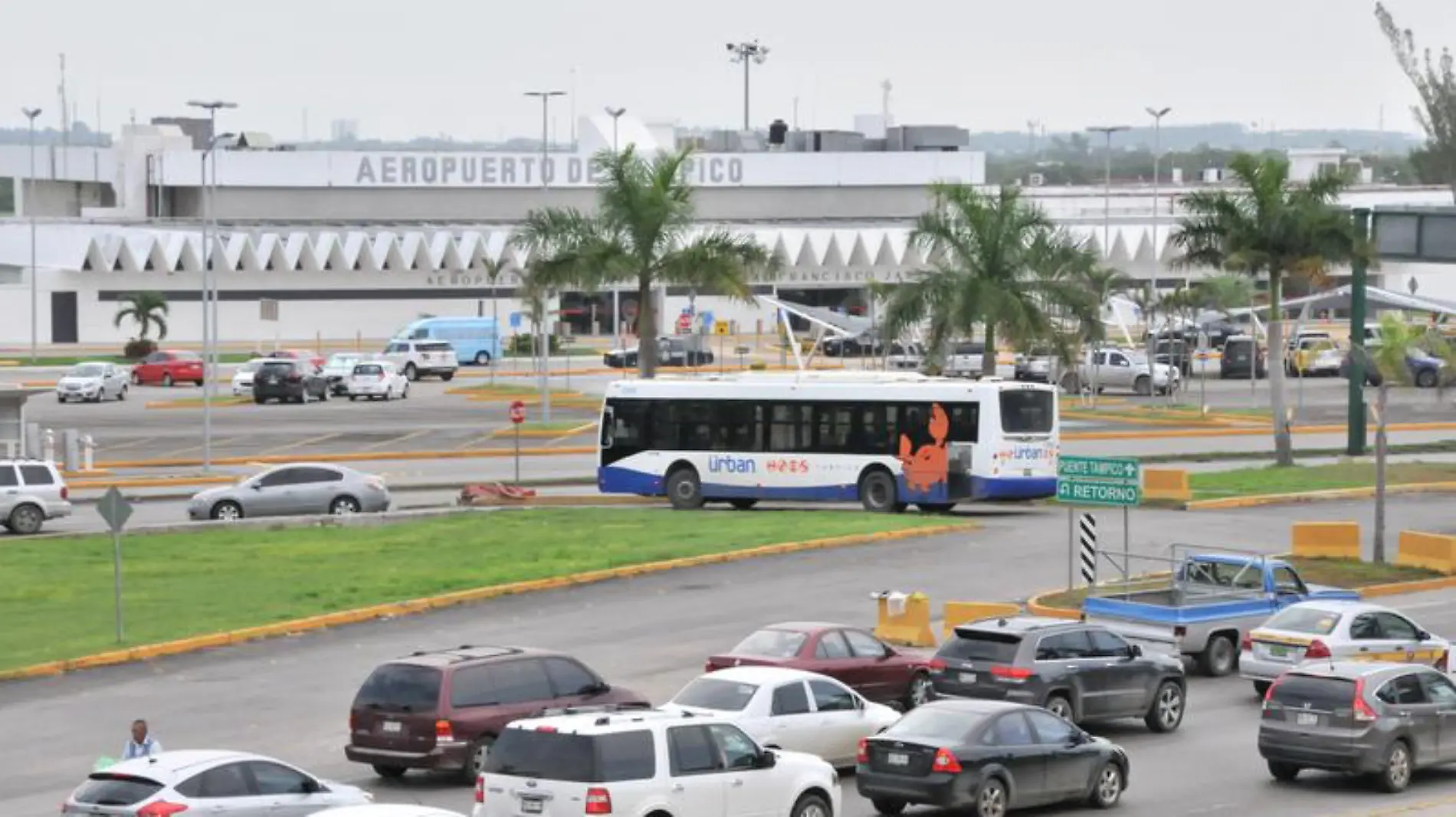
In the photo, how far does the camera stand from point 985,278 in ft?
204

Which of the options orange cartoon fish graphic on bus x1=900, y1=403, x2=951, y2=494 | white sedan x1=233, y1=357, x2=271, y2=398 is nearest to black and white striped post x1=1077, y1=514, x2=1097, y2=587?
orange cartoon fish graphic on bus x1=900, y1=403, x2=951, y2=494

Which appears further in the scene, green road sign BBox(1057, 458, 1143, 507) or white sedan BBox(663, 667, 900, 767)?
green road sign BBox(1057, 458, 1143, 507)

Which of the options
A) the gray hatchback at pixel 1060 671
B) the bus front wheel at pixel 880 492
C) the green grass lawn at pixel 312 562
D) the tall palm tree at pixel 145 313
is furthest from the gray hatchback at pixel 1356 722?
the tall palm tree at pixel 145 313

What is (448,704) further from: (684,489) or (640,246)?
(640,246)

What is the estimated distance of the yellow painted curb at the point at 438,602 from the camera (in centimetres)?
3112

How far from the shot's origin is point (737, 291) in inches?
2411

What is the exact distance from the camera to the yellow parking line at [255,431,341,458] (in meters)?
64.9

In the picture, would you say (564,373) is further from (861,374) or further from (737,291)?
(861,374)

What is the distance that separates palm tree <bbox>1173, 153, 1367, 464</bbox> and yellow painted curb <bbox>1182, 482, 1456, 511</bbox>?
12.6 feet

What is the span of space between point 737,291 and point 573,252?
14.2 ft

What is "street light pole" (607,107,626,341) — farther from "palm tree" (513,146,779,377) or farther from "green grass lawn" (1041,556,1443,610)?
"green grass lawn" (1041,556,1443,610)

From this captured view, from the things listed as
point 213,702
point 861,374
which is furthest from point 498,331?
point 213,702

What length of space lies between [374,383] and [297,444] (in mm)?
17230

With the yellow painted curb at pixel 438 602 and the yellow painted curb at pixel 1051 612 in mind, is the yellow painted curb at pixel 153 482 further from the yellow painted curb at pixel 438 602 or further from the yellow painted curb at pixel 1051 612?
the yellow painted curb at pixel 1051 612
